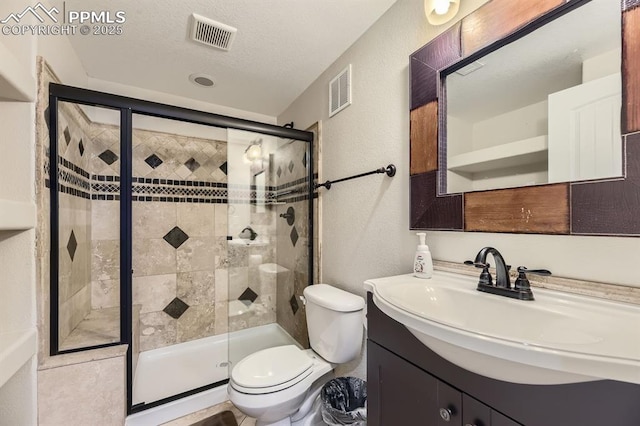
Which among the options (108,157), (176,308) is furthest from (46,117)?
(176,308)

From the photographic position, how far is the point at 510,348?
1.57ft

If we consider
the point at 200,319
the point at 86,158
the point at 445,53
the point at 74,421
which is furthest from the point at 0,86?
the point at 200,319

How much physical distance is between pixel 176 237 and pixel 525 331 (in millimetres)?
2337

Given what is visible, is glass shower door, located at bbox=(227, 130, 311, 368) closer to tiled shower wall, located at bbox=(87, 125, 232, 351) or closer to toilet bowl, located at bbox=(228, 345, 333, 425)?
tiled shower wall, located at bbox=(87, 125, 232, 351)

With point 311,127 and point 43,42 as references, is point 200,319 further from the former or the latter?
point 43,42

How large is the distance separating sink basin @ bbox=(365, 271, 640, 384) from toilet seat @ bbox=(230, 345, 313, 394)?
73cm

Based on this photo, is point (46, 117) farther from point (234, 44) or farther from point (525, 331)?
point (525, 331)

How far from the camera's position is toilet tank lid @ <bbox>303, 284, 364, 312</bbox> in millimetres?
1358

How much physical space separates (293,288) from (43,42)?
1996 mm

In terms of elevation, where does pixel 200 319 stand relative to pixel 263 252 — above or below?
below

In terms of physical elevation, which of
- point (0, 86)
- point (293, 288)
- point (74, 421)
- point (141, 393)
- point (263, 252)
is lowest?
point (141, 393)

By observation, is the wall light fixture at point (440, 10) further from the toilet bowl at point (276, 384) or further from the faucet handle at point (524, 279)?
the toilet bowl at point (276, 384)

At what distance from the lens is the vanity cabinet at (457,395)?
448 millimetres

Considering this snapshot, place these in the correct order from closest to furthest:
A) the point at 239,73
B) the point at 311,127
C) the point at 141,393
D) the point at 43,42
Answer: the point at 43,42
the point at 141,393
the point at 239,73
the point at 311,127
